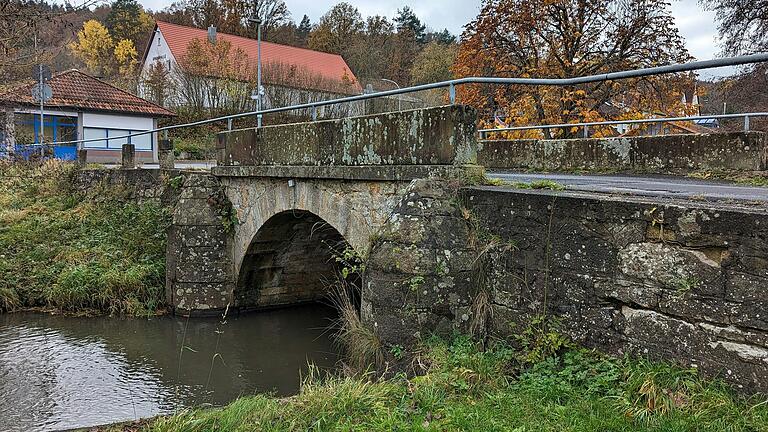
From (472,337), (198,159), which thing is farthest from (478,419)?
(198,159)

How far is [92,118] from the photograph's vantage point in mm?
25547

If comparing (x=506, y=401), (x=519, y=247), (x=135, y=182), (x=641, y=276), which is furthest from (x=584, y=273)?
(x=135, y=182)

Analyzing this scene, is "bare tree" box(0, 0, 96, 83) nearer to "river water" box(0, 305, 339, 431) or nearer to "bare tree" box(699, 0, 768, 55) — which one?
"river water" box(0, 305, 339, 431)

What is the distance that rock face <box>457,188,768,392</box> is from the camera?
10.8 ft

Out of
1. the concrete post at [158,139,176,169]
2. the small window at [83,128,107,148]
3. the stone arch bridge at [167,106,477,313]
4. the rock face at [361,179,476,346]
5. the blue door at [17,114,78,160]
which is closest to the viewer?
the rock face at [361,179,476,346]

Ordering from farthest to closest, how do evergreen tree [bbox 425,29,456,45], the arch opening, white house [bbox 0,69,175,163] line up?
1. evergreen tree [bbox 425,29,456,45]
2. white house [bbox 0,69,175,163]
3. the arch opening

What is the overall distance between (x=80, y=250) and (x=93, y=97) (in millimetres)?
15740

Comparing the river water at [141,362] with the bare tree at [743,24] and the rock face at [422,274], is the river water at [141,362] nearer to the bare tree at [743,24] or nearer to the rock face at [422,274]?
the rock face at [422,274]

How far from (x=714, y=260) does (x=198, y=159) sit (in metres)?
20.3

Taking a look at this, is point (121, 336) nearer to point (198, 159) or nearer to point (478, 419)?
point (478, 419)

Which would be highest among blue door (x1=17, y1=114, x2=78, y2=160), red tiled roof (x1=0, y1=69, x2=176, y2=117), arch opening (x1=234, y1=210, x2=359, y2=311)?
red tiled roof (x1=0, y1=69, x2=176, y2=117)

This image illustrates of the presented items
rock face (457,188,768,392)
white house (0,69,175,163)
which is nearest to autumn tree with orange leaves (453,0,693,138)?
rock face (457,188,768,392)

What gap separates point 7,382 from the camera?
7.32 meters

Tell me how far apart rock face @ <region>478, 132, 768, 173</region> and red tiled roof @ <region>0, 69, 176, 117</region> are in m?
20.0
